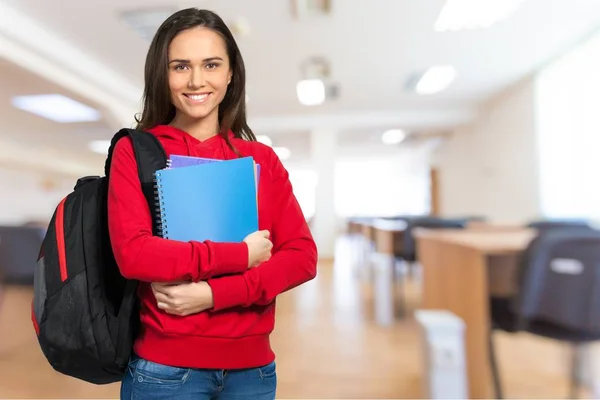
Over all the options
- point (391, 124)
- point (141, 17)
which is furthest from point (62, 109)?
point (391, 124)

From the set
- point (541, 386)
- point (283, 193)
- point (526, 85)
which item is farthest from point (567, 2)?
point (283, 193)

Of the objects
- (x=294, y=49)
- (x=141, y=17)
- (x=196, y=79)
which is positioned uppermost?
(x=294, y=49)

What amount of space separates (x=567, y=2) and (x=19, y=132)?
3672 millimetres

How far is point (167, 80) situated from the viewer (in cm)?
65

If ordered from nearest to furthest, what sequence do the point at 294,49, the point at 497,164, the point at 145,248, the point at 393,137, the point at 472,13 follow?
the point at 145,248 < the point at 472,13 < the point at 294,49 < the point at 497,164 < the point at 393,137

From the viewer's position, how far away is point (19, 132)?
1.22 metres

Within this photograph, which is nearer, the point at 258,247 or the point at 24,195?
the point at 258,247

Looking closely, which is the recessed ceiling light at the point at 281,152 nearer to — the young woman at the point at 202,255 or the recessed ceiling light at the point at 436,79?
the young woman at the point at 202,255

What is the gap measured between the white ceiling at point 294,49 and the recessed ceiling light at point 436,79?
0.45ft

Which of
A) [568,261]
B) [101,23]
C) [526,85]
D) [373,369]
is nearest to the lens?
[568,261]

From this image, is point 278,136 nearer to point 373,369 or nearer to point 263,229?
point 263,229

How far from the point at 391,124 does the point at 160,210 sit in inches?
240

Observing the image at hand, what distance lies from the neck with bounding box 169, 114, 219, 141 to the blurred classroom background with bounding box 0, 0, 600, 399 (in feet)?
0.34

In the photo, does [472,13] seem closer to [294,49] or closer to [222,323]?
[294,49]
